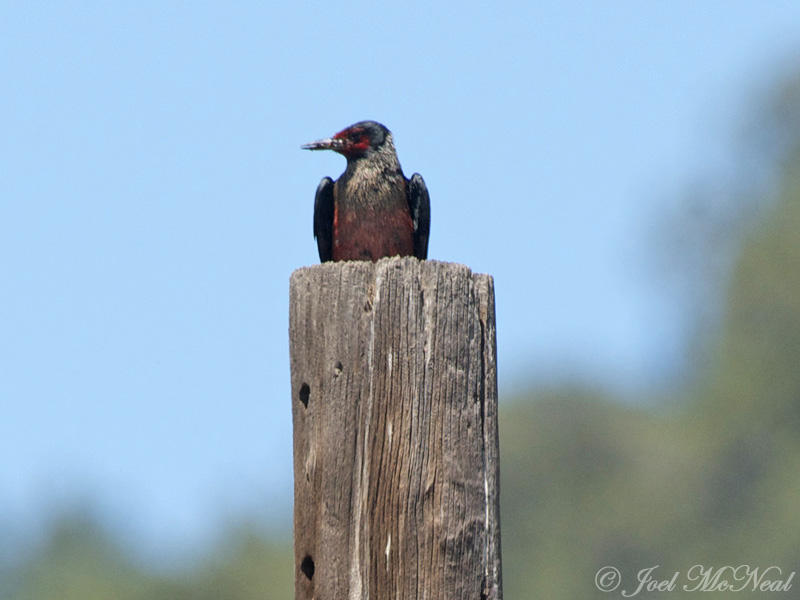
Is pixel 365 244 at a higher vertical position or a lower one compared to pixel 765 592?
higher

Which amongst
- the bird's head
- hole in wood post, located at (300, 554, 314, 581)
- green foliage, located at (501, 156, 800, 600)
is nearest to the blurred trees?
green foliage, located at (501, 156, 800, 600)

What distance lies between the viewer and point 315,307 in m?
5.18

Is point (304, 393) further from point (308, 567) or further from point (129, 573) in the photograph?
point (129, 573)

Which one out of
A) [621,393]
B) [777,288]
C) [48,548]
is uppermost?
[777,288]

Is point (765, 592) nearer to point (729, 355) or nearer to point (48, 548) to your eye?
point (729, 355)

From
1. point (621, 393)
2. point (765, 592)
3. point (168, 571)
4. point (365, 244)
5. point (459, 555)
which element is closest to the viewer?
point (459, 555)

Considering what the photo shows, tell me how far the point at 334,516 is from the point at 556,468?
180 feet

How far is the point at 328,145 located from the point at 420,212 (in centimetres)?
74

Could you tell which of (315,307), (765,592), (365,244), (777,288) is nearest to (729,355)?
(777,288)

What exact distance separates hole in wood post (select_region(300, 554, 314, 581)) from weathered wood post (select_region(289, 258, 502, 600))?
0.01 m

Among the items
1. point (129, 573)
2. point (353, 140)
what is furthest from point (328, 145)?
point (129, 573)

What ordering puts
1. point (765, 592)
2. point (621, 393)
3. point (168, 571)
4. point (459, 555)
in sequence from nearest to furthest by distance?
1. point (459, 555)
2. point (765, 592)
3. point (168, 571)
4. point (621, 393)

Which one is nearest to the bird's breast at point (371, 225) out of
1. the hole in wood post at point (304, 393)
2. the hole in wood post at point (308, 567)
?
the hole in wood post at point (304, 393)

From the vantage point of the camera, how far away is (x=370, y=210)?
29.6ft
